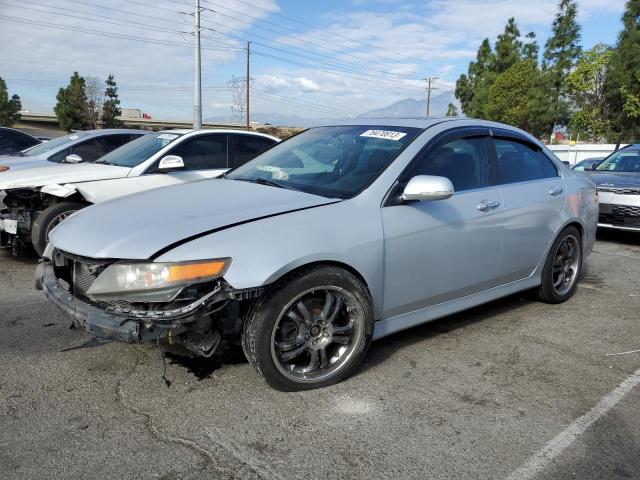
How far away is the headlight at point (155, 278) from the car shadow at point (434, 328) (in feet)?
4.09

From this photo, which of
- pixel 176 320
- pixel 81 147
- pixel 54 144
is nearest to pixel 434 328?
pixel 176 320

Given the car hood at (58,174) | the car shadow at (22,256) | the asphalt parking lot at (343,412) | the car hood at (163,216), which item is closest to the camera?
the asphalt parking lot at (343,412)

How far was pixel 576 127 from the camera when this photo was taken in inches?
1490

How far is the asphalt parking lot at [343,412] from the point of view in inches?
97.3

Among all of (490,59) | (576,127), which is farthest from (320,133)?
(490,59)

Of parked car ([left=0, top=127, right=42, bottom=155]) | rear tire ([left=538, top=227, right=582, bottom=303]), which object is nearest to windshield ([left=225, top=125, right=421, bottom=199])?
rear tire ([left=538, top=227, right=582, bottom=303])

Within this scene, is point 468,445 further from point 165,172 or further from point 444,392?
point 165,172

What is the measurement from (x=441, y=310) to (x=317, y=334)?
1047 mm

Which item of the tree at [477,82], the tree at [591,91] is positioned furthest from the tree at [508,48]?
the tree at [591,91]

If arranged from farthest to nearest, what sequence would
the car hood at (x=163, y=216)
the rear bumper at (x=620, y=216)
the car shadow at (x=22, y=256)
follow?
the rear bumper at (x=620, y=216) → the car shadow at (x=22, y=256) → the car hood at (x=163, y=216)

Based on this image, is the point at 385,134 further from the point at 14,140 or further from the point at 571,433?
the point at 14,140

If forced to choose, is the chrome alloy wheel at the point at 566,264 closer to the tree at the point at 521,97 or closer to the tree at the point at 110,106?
the tree at the point at 521,97

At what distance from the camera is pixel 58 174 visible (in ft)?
20.1

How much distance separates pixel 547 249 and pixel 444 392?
6.71ft
